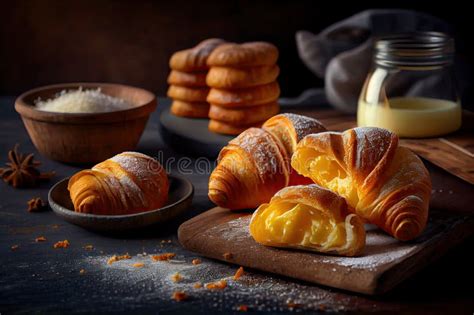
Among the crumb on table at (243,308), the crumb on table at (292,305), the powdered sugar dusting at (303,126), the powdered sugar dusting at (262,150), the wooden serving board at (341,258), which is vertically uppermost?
the powdered sugar dusting at (303,126)

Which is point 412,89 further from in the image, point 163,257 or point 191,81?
point 163,257

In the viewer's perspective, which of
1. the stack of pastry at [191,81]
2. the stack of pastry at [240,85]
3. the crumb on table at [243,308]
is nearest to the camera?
the crumb on table at [243,308]

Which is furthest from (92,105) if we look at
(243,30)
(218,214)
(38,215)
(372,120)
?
(243,30)

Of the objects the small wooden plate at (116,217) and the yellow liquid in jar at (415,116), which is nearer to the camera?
Result: the small wooden plate at (116,217)

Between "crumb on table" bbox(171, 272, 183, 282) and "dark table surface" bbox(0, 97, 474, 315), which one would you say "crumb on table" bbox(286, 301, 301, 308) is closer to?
"dark table surface" bbox(0, 97, 474, 315)

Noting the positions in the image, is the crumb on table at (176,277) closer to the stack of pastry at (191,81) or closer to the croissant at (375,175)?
the croissant at (375,175)

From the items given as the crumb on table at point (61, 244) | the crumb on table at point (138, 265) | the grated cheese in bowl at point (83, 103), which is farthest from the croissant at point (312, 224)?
the grated cheese in bowl at point (83, 103)
